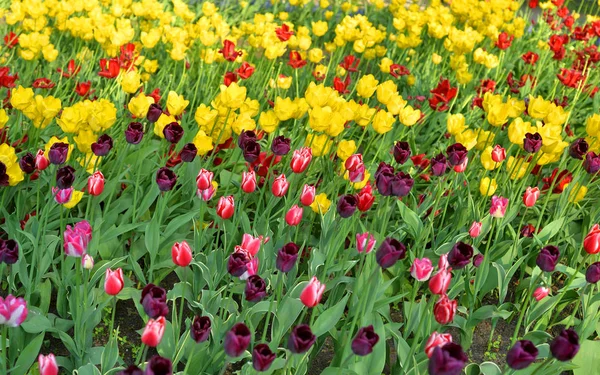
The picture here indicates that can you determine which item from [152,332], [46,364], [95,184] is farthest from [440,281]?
[95,184]

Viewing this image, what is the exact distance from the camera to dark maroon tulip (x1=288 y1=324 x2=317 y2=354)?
1435 millimetres

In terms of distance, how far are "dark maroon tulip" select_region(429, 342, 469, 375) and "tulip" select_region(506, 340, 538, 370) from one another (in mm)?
185

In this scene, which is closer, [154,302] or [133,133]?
[154,302]

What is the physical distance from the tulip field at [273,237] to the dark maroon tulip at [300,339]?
0.01 metres

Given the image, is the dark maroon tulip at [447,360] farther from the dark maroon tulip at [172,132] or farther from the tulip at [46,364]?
the dark maroon tulip at [172,132]

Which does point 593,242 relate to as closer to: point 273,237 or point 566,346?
point 566,346

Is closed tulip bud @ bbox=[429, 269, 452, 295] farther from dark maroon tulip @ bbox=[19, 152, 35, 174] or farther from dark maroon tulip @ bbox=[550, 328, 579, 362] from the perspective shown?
dark maroon tulip @ bbox=[19, 152, 35, 174]

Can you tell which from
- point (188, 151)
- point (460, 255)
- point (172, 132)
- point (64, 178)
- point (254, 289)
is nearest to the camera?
point (254, 289)

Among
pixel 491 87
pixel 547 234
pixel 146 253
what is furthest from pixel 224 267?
pixel 491 87

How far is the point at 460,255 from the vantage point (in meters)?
1.76

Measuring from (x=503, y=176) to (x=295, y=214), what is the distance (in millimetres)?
1449

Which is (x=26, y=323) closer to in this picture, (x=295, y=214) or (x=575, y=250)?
(x=295, y=214)

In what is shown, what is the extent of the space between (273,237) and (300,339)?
1282 millimetres

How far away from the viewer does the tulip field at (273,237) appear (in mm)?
1896
